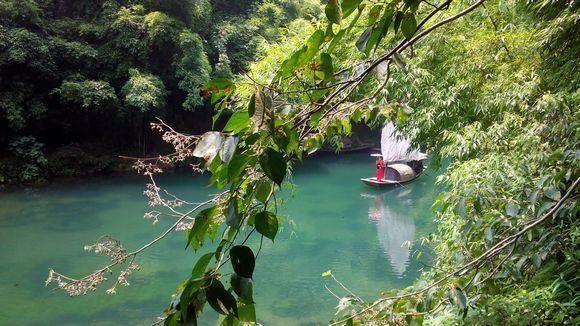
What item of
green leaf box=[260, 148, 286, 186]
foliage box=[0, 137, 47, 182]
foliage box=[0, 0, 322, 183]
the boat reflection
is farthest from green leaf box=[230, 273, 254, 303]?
foliage box=[0, 137, 47, 182]

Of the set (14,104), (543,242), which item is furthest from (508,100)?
(14,104)

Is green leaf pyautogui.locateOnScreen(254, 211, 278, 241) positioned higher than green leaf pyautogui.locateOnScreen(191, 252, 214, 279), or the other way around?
green leaf pyautogui.locateOnScreen(254, 211, 278, 241)

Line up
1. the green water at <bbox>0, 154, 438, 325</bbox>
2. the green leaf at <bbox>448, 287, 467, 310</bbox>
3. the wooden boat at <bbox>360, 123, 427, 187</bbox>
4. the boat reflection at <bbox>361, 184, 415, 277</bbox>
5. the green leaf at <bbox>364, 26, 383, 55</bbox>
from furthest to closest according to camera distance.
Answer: the wooden boat at <bbox>360, 123, 427, 187</bbox> → the boat reflection at <bbox>361, 184, 415, 277</bbox> → the green water at <bbox>0, 154, 438, 325</bbox> → the green leaf at <bbox>448, 287, 467, 310</bbox> → the green leaf at <bbox>364, 26, 383, 55</bbox>

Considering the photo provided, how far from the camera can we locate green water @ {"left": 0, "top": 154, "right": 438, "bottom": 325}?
368 cm

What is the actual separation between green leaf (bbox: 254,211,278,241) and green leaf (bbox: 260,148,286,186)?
52mm

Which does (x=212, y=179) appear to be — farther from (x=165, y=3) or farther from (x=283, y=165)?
(x=165, y=3)

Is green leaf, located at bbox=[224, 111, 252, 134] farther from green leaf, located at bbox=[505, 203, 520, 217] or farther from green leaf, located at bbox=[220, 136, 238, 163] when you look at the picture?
green leaf, located at bbox=[505, 203, 520, 217]

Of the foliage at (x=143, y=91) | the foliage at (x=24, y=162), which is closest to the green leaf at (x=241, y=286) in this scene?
the foliage at (x=143, y=91)

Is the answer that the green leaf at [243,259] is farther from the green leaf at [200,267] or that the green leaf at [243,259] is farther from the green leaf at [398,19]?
the green leaf at [398,19]

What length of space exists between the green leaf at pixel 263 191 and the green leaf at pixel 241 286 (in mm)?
95

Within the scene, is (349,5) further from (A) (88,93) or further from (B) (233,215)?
(A) (88,93)

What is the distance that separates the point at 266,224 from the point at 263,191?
0.06 meters

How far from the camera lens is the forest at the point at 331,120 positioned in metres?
0.48

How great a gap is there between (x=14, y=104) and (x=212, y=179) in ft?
28.7
